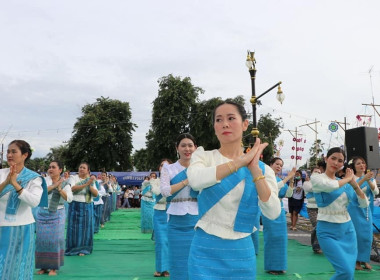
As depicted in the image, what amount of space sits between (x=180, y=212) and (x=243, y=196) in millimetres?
2312

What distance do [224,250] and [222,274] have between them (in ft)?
0.48

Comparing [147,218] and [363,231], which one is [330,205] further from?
[147,218]

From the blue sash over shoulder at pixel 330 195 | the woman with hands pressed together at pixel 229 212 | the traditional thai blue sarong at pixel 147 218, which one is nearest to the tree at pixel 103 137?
the traditional thai blue sarong at pixel 147 218

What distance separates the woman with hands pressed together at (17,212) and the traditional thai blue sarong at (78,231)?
4257mm

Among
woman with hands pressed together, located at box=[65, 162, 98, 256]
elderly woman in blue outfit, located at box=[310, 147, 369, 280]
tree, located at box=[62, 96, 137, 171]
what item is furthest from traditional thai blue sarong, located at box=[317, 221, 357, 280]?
tree, located at box=[62, 96, 137, 171]

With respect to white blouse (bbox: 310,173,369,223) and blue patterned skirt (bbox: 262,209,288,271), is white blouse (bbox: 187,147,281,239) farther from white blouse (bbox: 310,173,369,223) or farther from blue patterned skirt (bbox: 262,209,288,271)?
blue patterned skirt (bbox: 262,209,288,271)

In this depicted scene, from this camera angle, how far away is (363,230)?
7660 mm

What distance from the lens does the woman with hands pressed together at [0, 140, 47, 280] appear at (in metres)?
4.71

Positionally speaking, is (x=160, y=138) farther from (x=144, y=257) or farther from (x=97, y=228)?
(x=144, y=257)

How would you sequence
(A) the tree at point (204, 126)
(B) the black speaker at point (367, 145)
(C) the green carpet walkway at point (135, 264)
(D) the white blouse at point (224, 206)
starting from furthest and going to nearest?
1. (A) the tree at point (204, 126)
2. (B) the black speaker at point (367, 145)
3. (C) the green carpet walkway at point (135, 264)
4. (D) the white blouse at point (224, 206)

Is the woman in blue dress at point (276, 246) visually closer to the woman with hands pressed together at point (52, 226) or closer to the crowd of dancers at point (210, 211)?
the crowd of dancers at point (210, 211)

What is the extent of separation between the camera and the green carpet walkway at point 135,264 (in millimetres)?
7035

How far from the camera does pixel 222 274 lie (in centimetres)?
280

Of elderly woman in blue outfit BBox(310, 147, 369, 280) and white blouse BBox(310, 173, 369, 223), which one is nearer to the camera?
elderly woman in blue outfit BBox(310, 147, 369, 280)
